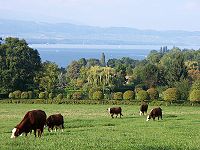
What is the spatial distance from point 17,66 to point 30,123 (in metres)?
66.8

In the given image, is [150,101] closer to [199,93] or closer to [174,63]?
[199,93]

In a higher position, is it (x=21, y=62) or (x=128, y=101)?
(x=21, y=62)

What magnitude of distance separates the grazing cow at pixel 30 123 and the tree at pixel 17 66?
63198 mm

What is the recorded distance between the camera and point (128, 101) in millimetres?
69000

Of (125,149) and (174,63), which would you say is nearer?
(125,149)

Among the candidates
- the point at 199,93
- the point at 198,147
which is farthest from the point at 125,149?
the point at 199,93

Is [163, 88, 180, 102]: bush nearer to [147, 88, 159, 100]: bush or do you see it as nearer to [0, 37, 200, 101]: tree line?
[0, 37, 200, 101]: tree line

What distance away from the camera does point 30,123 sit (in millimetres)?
19375

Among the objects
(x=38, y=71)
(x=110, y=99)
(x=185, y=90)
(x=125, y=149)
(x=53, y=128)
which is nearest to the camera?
(x=125, y=149)

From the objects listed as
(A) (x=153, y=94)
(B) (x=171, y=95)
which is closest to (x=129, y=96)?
(A) (x=153, y=94)

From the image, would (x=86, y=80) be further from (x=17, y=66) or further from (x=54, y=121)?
(x=54, y=121)

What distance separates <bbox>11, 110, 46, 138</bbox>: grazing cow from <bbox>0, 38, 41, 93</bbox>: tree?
63198mm

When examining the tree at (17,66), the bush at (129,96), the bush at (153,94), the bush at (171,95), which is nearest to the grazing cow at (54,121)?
the bush at (171,95)

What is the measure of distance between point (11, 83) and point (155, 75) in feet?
132
